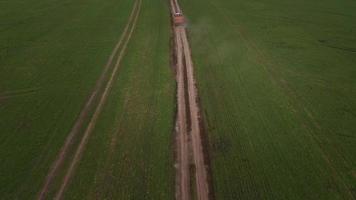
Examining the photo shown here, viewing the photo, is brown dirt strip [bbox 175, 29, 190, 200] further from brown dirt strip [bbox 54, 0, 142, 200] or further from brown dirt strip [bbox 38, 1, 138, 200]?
brown dirt strip [bbox 38, 1, 138, 200]

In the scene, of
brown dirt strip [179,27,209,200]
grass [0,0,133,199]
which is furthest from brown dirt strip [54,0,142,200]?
brown dirt strip [179,27,209,200]

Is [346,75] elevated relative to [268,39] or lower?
lower

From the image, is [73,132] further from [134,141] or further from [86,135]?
[134,141]

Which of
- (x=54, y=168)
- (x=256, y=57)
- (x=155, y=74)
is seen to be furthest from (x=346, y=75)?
(x=54, y=168)

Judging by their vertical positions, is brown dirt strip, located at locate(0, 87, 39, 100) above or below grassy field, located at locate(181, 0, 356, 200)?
above

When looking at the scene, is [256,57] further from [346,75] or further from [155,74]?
[155,74]

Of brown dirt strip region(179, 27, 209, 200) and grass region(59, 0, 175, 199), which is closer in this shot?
grass region(59, 0, 175, 199)

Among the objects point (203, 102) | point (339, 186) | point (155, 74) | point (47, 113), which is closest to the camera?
point (339, 186)
